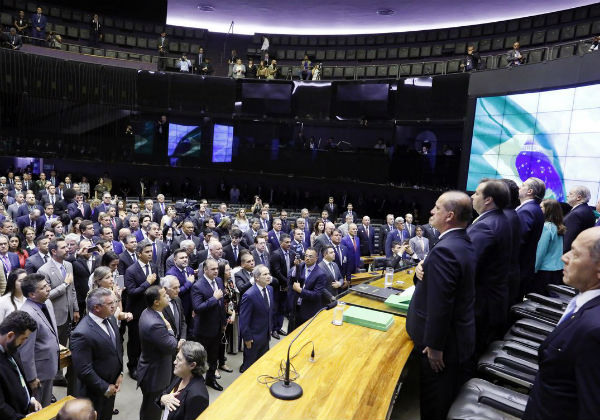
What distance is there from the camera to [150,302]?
3.68m

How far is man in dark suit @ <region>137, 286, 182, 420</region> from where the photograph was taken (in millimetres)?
3613

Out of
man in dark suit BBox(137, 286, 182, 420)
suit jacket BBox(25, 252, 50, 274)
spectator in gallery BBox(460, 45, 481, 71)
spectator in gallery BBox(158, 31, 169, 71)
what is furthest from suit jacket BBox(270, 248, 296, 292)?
spectator in gallery BBox(158, 31, 169, 71)

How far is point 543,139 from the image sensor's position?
9.14 metres

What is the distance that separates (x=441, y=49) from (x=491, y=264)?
1480cm

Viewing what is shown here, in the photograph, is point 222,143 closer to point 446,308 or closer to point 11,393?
point 11,393

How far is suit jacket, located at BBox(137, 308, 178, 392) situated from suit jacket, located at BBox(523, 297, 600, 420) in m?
2.74

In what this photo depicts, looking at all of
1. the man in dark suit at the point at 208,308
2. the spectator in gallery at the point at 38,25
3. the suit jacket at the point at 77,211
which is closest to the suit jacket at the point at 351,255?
the man in dark suit at the point at 208,308

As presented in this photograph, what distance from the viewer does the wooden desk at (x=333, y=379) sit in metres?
2.33

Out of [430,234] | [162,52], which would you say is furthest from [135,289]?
[162,52]

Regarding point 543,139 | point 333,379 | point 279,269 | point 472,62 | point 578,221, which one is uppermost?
point 472,62

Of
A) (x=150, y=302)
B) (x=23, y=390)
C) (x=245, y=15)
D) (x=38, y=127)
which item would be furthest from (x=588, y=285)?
(x=245, y=15)

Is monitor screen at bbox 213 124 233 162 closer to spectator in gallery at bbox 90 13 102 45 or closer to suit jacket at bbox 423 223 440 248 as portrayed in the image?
spectator in gallery at bbox 90 13 102 45

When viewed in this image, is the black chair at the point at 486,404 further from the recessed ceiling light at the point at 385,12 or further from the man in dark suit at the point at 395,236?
the recessed ceiling light at the point at 385,12

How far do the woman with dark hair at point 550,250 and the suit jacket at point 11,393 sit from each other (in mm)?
4927
